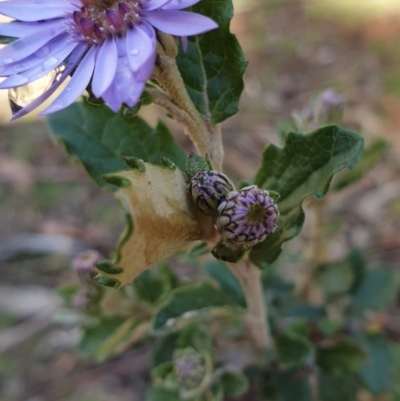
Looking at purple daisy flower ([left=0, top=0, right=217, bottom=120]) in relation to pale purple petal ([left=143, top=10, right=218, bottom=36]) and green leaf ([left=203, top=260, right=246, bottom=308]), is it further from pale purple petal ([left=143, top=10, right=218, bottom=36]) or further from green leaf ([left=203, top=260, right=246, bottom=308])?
green leaf ([left=203, top=260, right=246, bottom=308])

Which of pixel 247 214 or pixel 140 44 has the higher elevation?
pixel 140 44

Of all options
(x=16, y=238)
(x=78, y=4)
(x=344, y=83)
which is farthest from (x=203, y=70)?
(x=344, y=83)

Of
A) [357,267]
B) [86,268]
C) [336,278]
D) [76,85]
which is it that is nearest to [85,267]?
[86,268]

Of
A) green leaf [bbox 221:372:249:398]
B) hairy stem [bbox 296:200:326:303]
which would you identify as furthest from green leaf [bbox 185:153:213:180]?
hairy stem [bbox 296:200:326:303]

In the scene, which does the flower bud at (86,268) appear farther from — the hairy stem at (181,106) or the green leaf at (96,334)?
the hairy stem at (181,106)

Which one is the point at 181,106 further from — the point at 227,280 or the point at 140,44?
the point at 227,280

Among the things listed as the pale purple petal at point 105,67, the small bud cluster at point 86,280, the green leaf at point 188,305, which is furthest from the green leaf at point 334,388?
the pale purple petal at point 105,67
